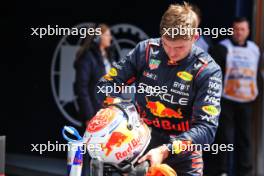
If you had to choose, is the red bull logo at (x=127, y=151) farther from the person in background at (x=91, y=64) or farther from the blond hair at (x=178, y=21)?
the person in background at (x=91, y=64)

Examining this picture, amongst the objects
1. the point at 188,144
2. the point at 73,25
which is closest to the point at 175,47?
the point at 188,144

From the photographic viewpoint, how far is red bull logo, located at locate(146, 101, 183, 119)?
3584 millimetres

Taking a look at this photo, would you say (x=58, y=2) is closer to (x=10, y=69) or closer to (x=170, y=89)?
(x=10, y=69)

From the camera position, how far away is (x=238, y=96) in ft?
20.7

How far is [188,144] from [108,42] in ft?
9.20

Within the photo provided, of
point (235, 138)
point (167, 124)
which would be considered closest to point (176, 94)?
point (167, 124)

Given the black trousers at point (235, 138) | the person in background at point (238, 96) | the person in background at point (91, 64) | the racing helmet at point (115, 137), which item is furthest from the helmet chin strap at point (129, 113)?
→ the black trousers at point (235, 138)

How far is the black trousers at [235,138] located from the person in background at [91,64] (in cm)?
119

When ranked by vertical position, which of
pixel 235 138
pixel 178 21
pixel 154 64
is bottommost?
pixel 235 138

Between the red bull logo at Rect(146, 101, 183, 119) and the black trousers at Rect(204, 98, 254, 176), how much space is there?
2.79 meters

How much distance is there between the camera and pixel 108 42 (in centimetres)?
604

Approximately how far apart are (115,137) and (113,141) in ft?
0.07

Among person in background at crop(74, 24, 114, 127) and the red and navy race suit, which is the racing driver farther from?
person in background at crop(74, 24, 114, 127)

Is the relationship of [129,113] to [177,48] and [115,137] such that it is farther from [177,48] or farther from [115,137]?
[177,48]
